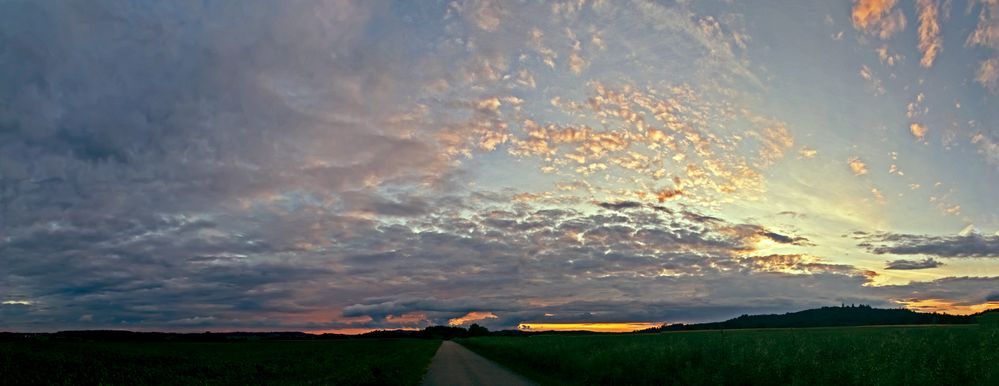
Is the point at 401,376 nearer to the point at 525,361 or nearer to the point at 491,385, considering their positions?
the point at 491,385

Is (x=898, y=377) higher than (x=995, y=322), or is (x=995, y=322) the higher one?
(x=995, y=322)

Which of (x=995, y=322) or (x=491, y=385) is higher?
(x=995, y=322)

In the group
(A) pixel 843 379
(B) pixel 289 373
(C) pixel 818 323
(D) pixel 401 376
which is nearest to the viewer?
(A) pixel 843 379

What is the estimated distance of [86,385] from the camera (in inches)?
1140

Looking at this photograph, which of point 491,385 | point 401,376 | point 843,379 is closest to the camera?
point 843,379

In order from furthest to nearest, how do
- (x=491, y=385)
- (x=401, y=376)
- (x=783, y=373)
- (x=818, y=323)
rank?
(x=818, y=323)
(x=401, y=376)
(x=491, y=385)
(x=783, y=373)

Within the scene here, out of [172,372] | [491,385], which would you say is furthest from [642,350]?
[172,372]

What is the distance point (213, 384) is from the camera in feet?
101

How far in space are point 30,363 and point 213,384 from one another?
11.8 metres

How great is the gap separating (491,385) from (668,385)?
8.75 metres

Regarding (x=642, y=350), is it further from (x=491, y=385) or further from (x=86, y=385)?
(x=86, y=385)

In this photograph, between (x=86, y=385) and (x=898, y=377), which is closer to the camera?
(x=898, y=377)

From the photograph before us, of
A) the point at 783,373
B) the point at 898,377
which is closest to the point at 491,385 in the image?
the point at 783,373

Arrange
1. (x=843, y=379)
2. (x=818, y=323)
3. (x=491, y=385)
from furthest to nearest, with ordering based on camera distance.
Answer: (x=818, y=323), (x=491, y=385), (x=843, y=379)
